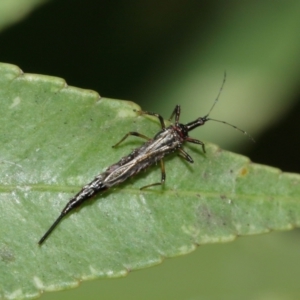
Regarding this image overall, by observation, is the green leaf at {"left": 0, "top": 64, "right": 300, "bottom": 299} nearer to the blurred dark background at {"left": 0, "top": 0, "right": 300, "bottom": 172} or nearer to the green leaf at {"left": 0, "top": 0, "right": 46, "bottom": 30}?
the green leaf at {"left": 0, "top": 0, "right": 46, "bottom": 30}

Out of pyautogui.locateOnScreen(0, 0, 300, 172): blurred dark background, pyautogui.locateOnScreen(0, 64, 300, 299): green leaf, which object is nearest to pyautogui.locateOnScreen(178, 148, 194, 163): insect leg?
pyautogui.locateOnScreen(0, 64, 300, 299): green leaf

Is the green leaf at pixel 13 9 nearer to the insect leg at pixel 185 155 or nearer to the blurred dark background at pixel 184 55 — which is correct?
the blurred dark background at pixel 184 55

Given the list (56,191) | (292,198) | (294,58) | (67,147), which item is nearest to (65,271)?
(56,191)

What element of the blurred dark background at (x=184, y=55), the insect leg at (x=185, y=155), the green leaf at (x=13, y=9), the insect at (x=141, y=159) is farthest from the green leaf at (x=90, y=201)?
the blurred dark background at (x=184, y=55)

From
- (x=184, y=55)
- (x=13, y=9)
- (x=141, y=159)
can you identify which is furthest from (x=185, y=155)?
(x=13, y=9)

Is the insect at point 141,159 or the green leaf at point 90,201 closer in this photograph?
the green leaf at point 90,201
